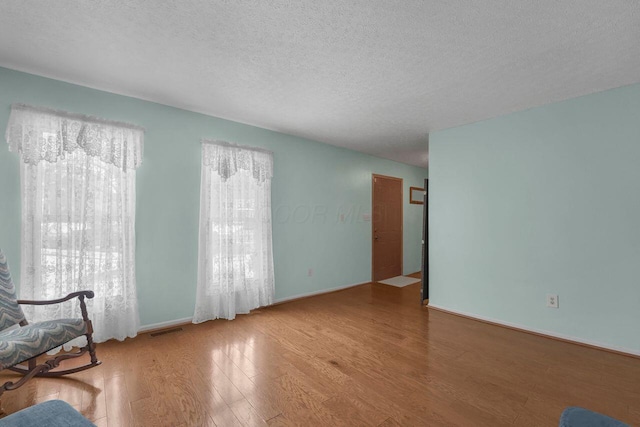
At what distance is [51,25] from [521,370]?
4247 mm

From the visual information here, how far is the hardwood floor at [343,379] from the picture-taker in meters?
1.77

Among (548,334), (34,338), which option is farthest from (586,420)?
(34,338)

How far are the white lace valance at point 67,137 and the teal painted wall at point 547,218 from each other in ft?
12.3

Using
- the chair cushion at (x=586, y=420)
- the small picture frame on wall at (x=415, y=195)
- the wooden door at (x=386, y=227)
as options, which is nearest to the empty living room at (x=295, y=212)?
the chair cushion at (x=586, y=420)

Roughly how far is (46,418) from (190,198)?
2492 millimetres

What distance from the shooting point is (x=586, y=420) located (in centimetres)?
102

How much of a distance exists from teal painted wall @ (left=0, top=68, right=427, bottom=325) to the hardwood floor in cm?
75

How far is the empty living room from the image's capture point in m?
1.82

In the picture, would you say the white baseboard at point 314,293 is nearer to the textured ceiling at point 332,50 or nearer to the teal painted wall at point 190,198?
the teal painted wall at point 190,198

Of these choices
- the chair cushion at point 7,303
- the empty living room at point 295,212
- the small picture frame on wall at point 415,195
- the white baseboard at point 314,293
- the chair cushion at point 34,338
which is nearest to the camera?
the chair cushion at point 34,338

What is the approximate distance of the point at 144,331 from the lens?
9.91 ft

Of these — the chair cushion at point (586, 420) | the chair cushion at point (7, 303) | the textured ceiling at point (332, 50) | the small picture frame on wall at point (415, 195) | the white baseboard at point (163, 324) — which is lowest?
the white baseboard at point (163, 324)

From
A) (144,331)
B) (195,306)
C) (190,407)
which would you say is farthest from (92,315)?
(190,407)

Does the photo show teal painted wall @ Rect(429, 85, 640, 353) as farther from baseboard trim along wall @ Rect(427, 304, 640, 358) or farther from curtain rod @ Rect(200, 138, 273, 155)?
curtain rod @ Rect(200, 138, 273, 155)
